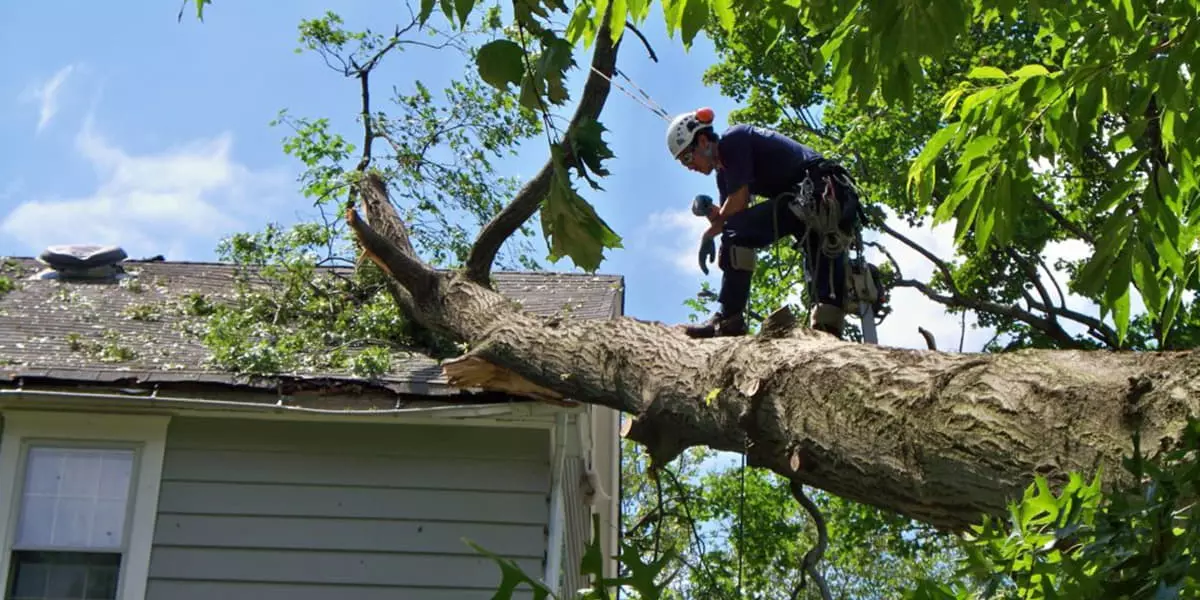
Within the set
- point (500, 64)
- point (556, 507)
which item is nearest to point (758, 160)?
point (556, 507)

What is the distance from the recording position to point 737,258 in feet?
23.0

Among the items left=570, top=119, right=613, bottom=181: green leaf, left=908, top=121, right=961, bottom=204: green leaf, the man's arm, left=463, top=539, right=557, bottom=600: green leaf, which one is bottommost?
left=463, top=539, right=557, bottom=600: green leaf

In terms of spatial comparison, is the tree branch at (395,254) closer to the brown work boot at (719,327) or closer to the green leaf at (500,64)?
the brown work boot at (719,327)

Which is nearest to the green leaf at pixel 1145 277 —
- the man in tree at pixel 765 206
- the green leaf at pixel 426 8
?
the green leaf at pixel 426 8

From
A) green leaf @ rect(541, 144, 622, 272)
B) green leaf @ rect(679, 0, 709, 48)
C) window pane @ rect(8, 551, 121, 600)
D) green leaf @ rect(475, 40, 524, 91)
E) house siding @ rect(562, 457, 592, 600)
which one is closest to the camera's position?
green leaf @ rect(475, 40, 524, 91)

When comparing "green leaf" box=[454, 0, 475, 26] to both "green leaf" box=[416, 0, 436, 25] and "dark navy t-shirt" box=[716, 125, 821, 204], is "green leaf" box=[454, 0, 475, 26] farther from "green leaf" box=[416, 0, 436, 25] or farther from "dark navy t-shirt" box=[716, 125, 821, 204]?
"dark navy t-shirt" box=[716, 125, 821, 204]

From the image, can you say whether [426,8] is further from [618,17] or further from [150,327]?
[150,327]

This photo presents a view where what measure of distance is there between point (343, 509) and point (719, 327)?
2261 mm

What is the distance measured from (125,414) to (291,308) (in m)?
1.62

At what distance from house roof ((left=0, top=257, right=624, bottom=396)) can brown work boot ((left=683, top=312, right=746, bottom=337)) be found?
4.68 feet

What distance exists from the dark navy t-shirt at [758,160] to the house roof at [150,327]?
1697mm

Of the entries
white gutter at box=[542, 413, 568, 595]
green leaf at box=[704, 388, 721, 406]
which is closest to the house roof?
white gutter at box=[542, 413, 568, 595]

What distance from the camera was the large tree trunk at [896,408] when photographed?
9.40ft

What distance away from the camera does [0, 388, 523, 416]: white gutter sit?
6.84 metres
